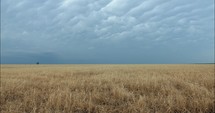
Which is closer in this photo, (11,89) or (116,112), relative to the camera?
(116,112)

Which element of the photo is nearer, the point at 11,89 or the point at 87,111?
the point at 87,111

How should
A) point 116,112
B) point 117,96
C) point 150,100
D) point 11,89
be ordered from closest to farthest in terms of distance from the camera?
1. point 116,112
2. point 150,100
3. point 117,96
4. point 11,89

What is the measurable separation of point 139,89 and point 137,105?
3088mm

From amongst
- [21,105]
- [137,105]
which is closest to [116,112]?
[137,105]

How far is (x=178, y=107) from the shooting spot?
5402mm

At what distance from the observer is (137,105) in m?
5.44

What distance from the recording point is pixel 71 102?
5.78m

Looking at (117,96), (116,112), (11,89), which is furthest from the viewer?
(11,89)

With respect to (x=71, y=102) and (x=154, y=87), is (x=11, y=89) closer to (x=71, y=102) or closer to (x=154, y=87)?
(x=71, y=102)

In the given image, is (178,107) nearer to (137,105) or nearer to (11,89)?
(137,105)

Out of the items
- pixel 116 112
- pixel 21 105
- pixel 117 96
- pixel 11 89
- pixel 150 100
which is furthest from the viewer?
pixel 11 89

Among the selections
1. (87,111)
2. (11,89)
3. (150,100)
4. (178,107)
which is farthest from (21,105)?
(178,107)

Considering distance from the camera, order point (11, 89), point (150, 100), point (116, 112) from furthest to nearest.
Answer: point (11, 89), point (150, 100), point (116, 112)

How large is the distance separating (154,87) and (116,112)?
370cm
